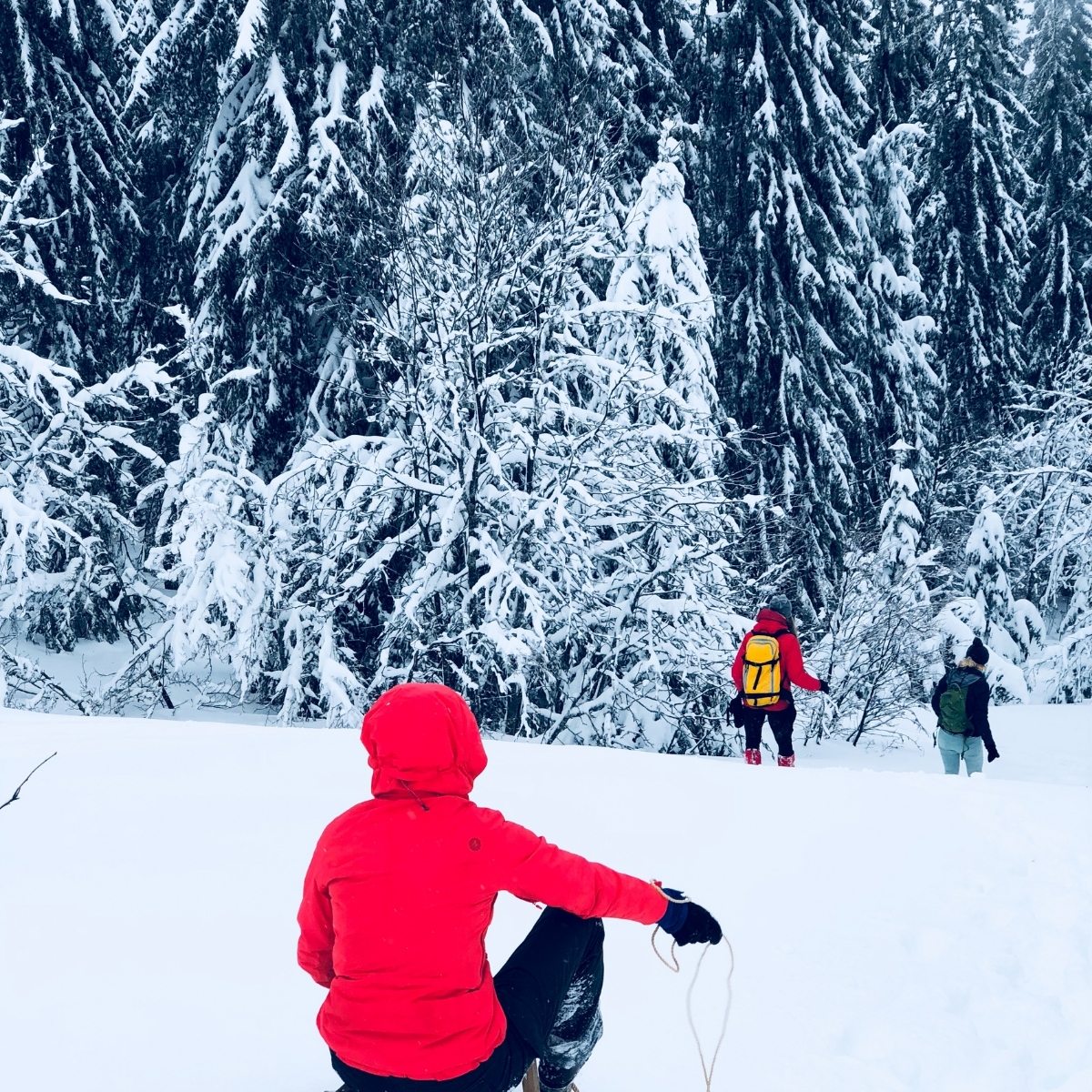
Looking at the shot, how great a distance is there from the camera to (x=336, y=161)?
1085 cm

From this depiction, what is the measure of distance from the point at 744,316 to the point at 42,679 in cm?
1181

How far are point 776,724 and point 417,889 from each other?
6274 mm

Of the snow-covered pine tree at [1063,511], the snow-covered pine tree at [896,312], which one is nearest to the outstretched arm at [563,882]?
the snow-covered pine tree at [1063,511]

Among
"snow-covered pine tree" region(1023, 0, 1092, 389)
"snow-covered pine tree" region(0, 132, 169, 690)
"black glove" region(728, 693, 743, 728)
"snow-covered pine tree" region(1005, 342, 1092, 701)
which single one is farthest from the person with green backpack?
"snow-covered pine tree" region(1023, 0, 1092, 389)

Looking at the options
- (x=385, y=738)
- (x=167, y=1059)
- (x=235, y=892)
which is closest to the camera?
(x=385, y=738)

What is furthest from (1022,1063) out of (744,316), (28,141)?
(28,141)

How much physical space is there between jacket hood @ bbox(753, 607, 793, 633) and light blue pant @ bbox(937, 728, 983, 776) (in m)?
1.98

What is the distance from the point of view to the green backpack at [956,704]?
8336mm

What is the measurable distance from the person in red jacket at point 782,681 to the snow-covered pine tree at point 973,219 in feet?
44.8

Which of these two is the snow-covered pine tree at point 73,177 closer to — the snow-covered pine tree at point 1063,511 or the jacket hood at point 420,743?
the jacket hood at point 420,743

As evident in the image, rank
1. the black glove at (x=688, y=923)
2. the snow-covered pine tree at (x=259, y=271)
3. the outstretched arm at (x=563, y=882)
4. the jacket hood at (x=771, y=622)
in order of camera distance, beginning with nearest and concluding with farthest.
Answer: the outstretched arm at (x=563, y=882), the black glove at (x=688, y=923), the jacket hood at (x=771, y=622), the snow-covered pine tree at (x=259, y=271)

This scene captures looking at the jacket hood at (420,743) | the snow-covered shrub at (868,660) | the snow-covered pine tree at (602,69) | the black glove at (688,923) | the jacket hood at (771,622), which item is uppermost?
the snow-covered pine tree at (602,69)

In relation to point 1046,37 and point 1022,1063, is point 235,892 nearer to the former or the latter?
point 1022,1063

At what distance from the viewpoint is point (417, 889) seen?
7.02 ft
